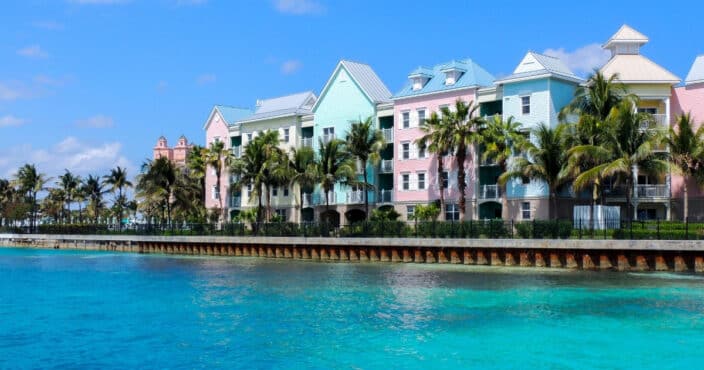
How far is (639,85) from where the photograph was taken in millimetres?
58188

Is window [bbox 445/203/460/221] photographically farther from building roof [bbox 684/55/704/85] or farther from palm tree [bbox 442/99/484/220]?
building roof [bbox 684/55/704/85]

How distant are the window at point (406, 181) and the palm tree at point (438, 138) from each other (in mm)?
5358

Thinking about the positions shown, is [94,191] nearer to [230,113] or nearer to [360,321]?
[230,113]

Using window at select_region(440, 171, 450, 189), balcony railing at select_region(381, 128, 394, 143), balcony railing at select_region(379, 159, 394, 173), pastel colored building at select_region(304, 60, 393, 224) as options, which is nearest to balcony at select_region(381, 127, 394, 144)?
balcony railing at select_region(381, 128, 394, 143)

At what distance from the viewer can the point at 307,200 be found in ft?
246

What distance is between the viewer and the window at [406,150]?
66.6 meters

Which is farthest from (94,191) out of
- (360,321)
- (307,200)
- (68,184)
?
(360,321)

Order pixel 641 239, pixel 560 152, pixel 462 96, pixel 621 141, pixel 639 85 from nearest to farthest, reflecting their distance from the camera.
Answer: pixel 641 239, pixel 621 141, pixel 560 152, pixel 639 85, pixel 462 96

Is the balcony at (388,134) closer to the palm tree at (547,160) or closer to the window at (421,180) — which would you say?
the window at (421,180)

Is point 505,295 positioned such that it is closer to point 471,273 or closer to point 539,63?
point 471,273

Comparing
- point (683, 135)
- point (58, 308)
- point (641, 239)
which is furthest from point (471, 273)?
point (58, 308)

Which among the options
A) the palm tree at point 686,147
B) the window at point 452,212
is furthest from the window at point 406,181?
the palm tree at point 686,147

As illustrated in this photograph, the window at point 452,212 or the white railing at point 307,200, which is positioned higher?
the white railing at point 307,200

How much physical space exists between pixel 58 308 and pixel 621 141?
33.3 metres
